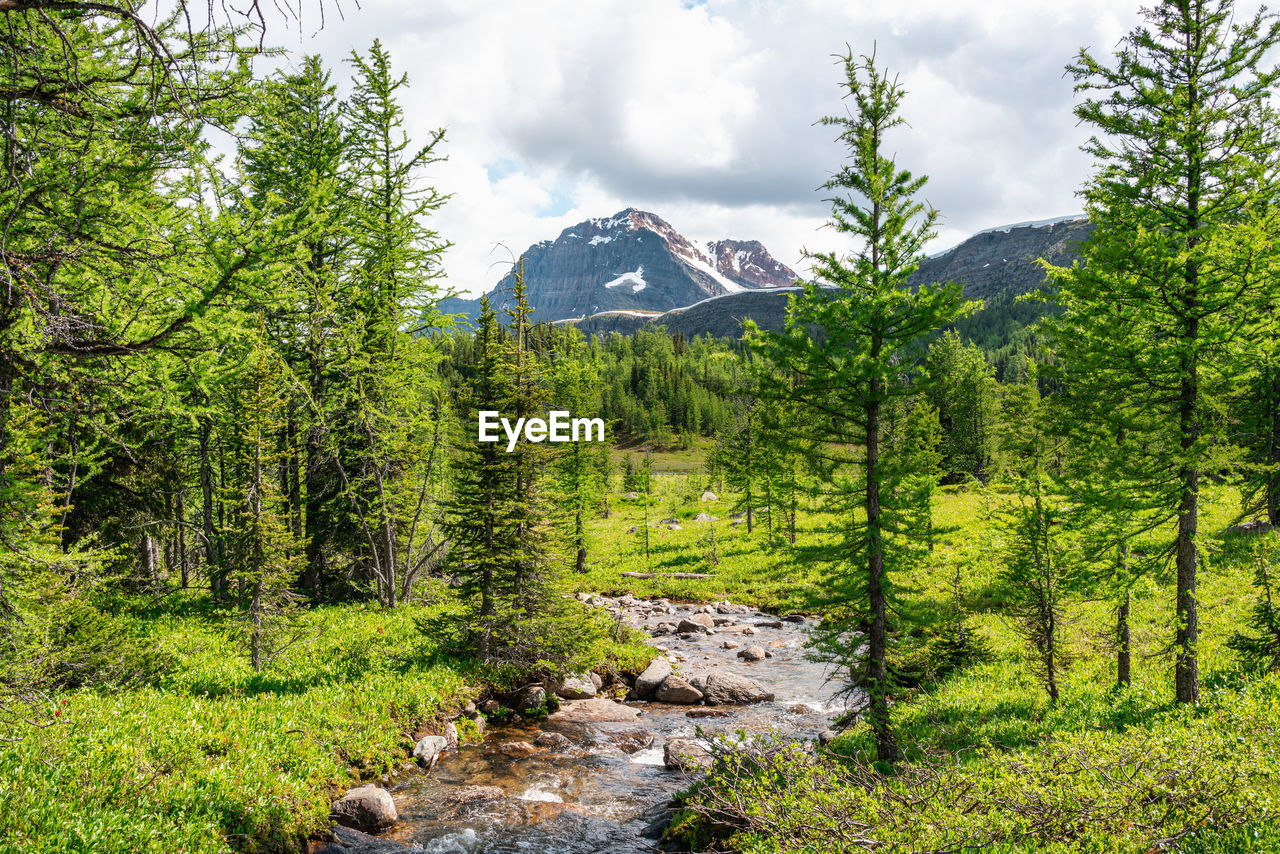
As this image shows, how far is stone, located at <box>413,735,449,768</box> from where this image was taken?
12328 mm

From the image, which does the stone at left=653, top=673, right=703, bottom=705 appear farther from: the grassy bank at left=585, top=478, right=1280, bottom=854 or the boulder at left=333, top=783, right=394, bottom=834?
the boulder at left=333, top=783, right=394, bottom=834

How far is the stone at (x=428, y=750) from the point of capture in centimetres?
1233

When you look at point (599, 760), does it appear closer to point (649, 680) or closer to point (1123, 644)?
point (649, 680)

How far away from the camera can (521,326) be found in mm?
16266

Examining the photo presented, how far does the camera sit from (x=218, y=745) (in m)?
9.78

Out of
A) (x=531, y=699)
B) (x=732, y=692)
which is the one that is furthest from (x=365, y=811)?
(x=732, y=692)

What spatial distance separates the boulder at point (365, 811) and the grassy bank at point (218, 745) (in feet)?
1.03

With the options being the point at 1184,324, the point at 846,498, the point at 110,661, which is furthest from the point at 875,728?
the point at 110,661

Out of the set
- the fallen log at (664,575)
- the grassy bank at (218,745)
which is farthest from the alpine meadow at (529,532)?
the fallen log at (664,575)

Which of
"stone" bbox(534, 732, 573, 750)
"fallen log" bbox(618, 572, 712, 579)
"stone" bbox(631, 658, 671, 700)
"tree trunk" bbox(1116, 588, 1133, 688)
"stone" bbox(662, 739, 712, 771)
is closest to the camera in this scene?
"tree trunk" bbox(1116, 588, 1133, 688)

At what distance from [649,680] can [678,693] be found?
104 centimetres

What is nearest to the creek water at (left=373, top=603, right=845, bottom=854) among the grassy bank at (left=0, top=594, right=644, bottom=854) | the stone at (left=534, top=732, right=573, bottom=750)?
the stone at (left=534, top=732, right=573, bottom=750)

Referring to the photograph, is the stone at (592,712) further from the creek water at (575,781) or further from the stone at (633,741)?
the stone at (633,741)

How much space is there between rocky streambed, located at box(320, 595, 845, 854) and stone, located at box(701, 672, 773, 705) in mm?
31
